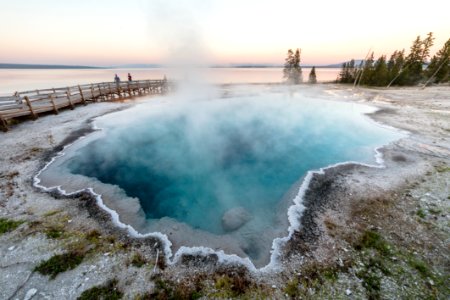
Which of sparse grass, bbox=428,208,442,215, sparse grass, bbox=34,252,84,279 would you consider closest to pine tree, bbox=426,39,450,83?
sparse grass, bbox=428,208,442,215

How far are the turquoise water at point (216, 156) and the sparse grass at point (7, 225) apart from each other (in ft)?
11.0

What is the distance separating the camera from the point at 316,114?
22.2m

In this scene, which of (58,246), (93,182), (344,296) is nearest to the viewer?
(344,296)

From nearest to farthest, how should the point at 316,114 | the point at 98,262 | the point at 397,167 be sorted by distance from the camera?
the point at 98,262
the point at 397,167
the point at 316,114

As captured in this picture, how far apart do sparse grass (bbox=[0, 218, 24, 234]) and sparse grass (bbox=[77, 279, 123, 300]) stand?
3660 mm

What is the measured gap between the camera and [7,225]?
19.1ft

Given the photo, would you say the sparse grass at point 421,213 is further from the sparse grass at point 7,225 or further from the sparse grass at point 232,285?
the sparse grass at point 7,225

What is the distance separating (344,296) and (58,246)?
6950 millimetres

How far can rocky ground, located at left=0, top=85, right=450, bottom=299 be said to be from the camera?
4285mm

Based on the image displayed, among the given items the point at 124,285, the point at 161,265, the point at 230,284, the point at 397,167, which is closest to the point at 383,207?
the point at 397,167

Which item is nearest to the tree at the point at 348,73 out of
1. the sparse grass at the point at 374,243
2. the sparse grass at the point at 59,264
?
the sparse grass at the point at 374,243

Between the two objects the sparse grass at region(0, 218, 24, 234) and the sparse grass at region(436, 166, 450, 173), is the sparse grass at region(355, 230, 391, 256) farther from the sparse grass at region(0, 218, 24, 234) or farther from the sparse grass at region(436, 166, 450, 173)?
the sparse grass at region(0, 218, 24, 234)

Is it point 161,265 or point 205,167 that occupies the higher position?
point 161,265

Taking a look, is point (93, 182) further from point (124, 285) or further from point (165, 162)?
point (124, 285)
